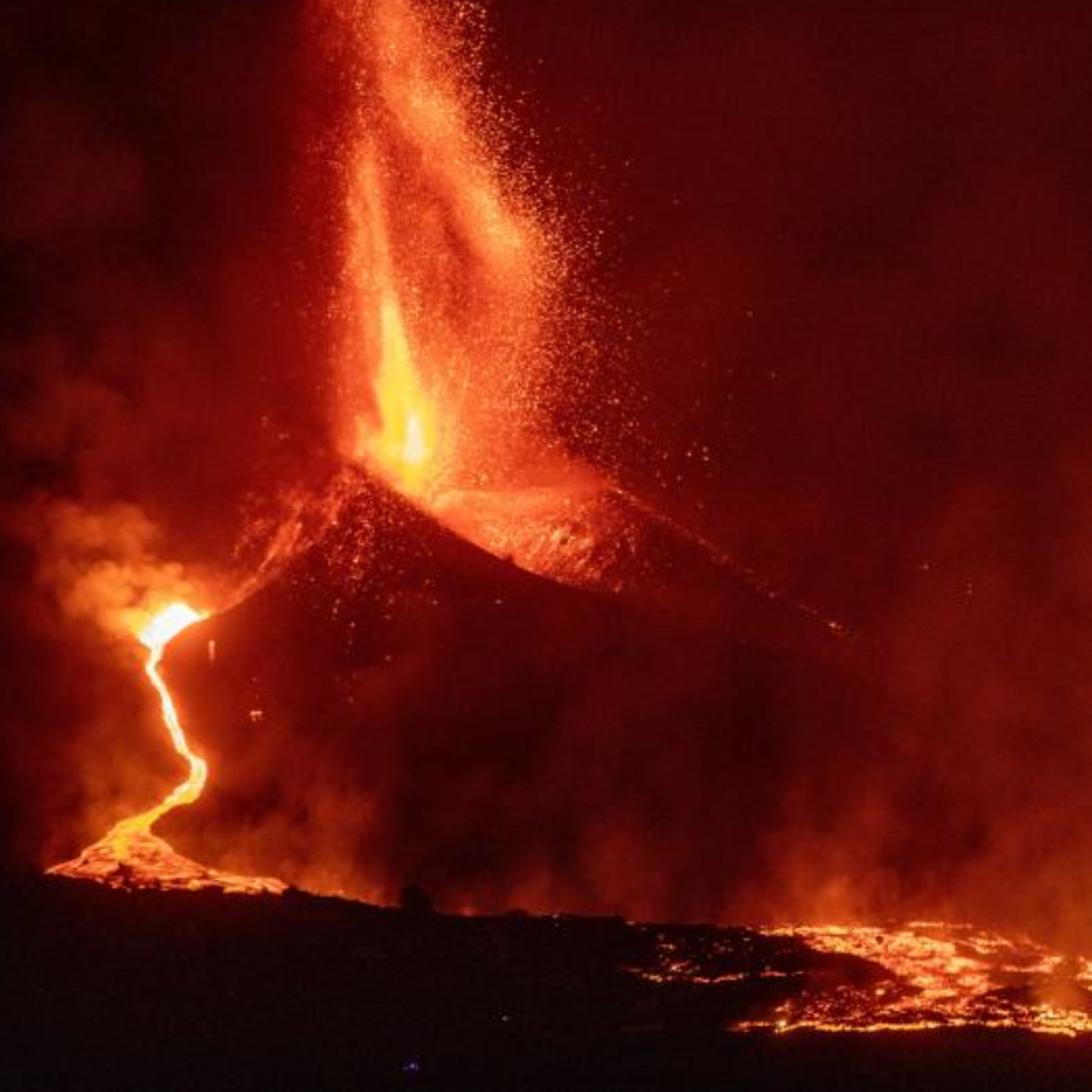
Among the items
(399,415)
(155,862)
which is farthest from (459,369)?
(155,862)

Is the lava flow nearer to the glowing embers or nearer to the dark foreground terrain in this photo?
the dark foreground terrain

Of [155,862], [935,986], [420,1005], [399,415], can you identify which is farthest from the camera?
[399,415]

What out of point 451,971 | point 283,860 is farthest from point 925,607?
point 451,971

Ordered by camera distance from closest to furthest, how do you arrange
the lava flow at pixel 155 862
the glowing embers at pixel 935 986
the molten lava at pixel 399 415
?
the glowing embers at pixel 935 986 → the lava flow at pixel 155 862 → the molten lava at pixel 399 415

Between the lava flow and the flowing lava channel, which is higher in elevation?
the flowing lava channel

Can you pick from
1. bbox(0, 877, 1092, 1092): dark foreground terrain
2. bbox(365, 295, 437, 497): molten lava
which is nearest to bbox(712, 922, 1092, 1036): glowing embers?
bbox(0, 877, 1092, 1092): dark foreground terrain

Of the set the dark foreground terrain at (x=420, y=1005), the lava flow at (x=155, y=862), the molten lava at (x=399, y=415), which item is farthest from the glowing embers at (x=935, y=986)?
the molten lava at (x=399, y=415)

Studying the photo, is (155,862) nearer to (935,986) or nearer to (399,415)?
(935,986)

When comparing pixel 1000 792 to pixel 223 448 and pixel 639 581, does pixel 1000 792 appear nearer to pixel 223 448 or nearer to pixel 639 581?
pixel 639 581

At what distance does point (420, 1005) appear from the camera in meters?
6.76

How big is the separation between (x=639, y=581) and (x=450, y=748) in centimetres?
408

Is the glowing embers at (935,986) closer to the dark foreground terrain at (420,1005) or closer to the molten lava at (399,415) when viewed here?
the dark foreground terrain at (420,1005)

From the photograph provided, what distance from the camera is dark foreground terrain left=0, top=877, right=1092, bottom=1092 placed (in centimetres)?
607

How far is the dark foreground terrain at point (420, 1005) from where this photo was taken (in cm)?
607
